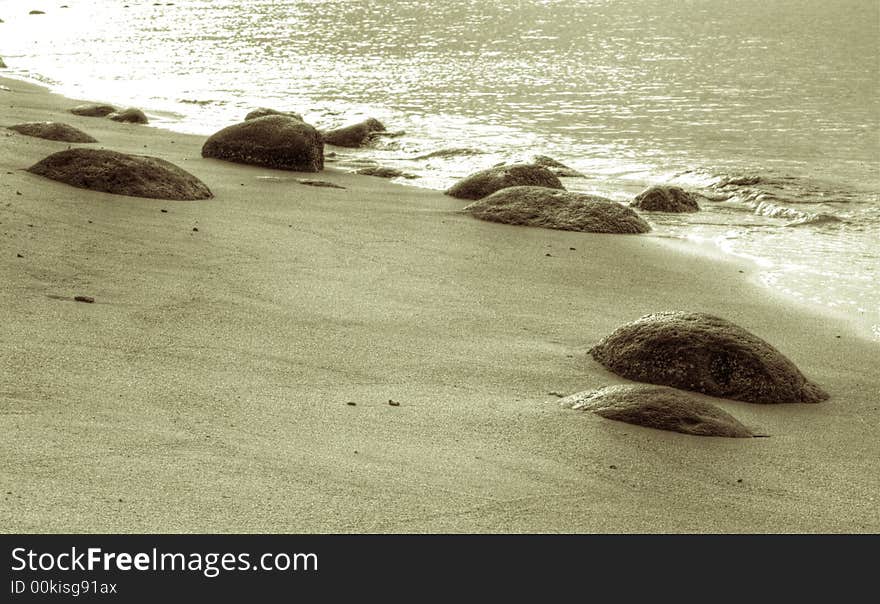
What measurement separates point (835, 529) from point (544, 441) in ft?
3.81

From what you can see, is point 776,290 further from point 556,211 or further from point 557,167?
point 557,167

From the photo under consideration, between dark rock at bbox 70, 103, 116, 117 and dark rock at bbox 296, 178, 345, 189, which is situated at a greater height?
dark rock at bbox 70, 103, 116, 117

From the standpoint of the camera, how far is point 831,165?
44.8ft

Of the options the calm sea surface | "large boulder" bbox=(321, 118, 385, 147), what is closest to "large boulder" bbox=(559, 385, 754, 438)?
the calm sea surface

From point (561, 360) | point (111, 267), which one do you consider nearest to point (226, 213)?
point (111, 267)

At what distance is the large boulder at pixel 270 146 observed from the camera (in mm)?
11430

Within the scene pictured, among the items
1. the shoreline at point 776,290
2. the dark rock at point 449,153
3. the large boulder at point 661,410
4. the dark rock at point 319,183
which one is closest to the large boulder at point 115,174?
the dark rock at point 319,183

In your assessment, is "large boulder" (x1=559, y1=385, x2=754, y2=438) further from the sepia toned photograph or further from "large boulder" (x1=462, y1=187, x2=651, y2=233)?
"large boulder" (x1=462, y1=187, x2=651, y2=233)

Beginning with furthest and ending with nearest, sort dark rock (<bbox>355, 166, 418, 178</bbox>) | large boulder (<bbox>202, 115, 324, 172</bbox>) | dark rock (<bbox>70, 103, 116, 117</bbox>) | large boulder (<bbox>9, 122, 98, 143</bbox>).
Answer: dark rock (<bbox>70, 103, 116, 117</bbox>) < dark rock (<bbox>355, 166, 418, 178</bbox>) < large boulder (<bbox>202, 115, 324, 172</bbox>) < large boulder (<bbox>9, 122, 98, 143</bbox>)

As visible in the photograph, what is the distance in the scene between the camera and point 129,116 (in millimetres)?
14617

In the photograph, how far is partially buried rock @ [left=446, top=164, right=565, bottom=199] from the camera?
10562 mm

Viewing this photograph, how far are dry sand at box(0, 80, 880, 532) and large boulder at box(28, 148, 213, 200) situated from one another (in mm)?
184

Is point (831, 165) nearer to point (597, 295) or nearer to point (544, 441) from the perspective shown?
point (597, 295)

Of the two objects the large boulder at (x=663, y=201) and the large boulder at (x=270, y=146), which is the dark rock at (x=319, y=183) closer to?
the large boulder at (x=270, y=146)
